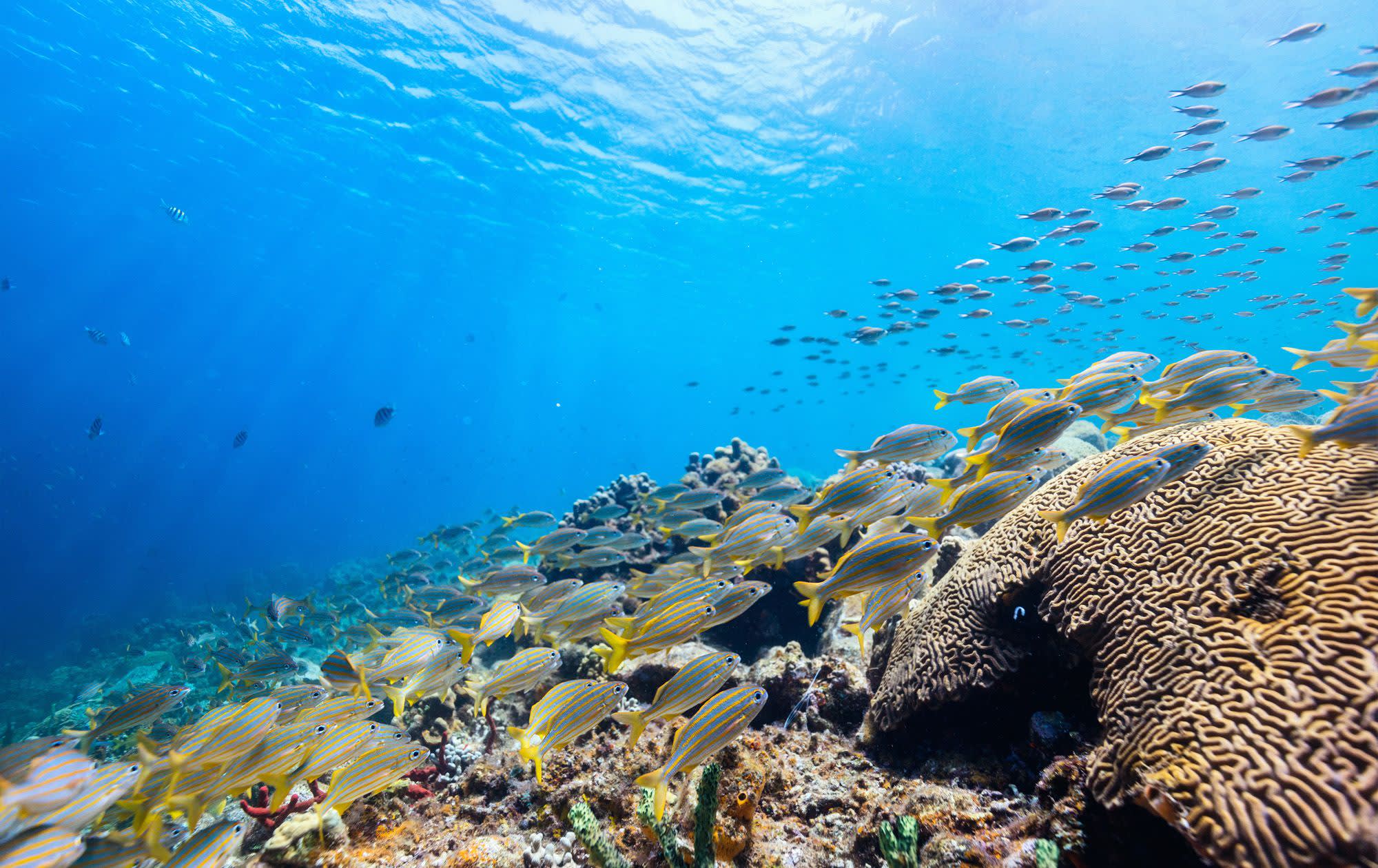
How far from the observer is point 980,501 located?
365cm

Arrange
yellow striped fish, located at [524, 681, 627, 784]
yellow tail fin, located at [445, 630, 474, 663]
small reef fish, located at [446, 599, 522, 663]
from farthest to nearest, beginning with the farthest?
small reef fish, located at [446, 599, 522, 663]
yellow tail fin, located at [445, 630, 474, 663]
yellow striped fish, located at [524, 681, 627, 784]

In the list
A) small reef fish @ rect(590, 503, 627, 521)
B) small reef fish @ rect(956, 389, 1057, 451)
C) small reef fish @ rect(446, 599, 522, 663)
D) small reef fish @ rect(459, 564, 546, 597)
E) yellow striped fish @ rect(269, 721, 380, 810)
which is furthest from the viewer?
small reef fish @ rect(590, 503, 627, 521)

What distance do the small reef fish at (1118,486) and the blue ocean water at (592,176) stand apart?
Answer: 1291cm

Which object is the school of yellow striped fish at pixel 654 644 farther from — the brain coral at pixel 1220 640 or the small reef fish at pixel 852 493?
the brain coral at pixel 1220 640

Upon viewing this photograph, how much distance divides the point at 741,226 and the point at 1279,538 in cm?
3521

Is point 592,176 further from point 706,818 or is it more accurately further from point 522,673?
point 706,818

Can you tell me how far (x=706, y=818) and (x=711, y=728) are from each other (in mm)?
483

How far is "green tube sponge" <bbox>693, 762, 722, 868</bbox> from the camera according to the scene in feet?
9.34

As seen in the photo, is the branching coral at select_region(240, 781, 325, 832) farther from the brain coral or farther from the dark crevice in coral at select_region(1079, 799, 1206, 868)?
the dark crevice in coral at select_region(1079, 799, 1206, 868)

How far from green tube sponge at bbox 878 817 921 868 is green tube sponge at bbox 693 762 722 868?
33.3 inches

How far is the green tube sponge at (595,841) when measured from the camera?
2.77 metres

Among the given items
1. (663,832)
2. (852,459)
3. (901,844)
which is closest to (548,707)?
(663,832)

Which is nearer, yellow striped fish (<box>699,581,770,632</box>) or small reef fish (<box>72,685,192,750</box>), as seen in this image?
yellow striped fish (<box>699,581,770,632</box>)

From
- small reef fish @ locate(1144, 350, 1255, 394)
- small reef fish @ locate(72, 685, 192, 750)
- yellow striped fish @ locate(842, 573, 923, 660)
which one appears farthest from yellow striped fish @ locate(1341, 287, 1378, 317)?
small reef fish @ locate(72, 685, 192, 750)
